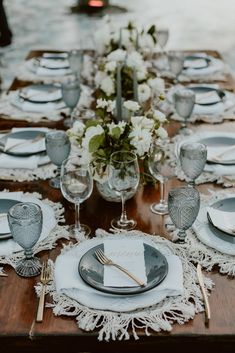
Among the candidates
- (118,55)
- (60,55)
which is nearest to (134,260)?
(118,55)

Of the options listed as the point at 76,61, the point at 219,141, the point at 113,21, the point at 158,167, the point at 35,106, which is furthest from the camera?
the point at 113,21

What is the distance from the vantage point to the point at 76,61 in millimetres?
2701

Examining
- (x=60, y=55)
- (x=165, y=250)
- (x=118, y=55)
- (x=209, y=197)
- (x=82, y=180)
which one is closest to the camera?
(x=165, y=250)

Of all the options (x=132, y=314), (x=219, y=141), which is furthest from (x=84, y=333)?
(x=219, y=141)

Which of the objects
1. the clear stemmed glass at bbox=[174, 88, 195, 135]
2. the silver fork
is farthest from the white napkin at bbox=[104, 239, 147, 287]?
the clear stemmed glass at bbox=[174, 88, 195, 135]

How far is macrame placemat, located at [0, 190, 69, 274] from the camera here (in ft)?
4.67

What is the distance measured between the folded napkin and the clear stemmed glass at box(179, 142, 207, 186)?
0.41 metres

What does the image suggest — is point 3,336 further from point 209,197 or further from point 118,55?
point 118,55

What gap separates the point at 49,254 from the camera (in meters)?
1.46

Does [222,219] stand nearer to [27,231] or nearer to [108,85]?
[27,231]

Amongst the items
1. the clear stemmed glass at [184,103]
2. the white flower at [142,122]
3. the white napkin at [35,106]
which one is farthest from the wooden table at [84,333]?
the white napkin at [35,106]

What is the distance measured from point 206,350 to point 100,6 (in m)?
6.64

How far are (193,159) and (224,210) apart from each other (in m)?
0.18

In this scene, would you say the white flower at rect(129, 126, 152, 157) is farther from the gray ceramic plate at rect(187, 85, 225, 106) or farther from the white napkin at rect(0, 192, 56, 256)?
the gray ceramic plate at rect(187, 85, 225, 106)
